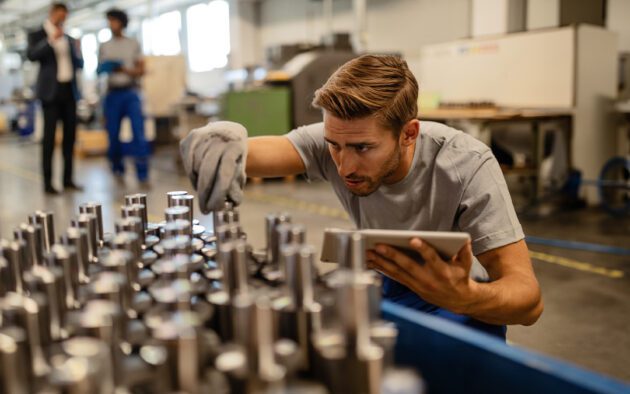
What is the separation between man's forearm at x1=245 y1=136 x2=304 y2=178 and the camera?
130cm

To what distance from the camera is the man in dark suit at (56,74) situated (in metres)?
4.39

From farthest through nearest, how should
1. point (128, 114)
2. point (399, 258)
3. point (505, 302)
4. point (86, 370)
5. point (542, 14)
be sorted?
point (128, 114) → point (542, 14) → point (505, 302) → point (399, 258) → point (86, 370)

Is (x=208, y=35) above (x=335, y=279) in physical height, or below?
above

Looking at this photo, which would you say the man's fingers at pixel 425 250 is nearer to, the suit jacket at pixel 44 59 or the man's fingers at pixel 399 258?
the man's fingers at pixel 399 258

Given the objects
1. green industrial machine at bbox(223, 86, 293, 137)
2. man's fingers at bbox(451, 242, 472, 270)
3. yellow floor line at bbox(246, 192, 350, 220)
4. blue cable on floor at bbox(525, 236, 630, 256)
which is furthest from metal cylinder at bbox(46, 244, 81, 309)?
Answer: green industrial machine at bbox(223, 86, 293, 137)

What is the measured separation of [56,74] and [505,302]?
14.0 ft

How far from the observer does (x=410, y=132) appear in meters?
1.24

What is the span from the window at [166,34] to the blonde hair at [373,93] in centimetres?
1201

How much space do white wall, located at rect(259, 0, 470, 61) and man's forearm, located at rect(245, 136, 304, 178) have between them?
5941 millimetres

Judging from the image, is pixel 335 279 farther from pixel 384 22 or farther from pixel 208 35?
pixel 208 35

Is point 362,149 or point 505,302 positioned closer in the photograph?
point 505,302

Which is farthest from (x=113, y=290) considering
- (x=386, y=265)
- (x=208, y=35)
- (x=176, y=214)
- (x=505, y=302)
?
(x=208, y=35)

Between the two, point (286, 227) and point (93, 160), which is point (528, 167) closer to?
point (286, 227)

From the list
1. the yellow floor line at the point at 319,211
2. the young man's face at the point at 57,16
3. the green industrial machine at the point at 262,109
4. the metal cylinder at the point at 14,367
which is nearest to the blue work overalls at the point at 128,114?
the young man's face at the point at 57,16
